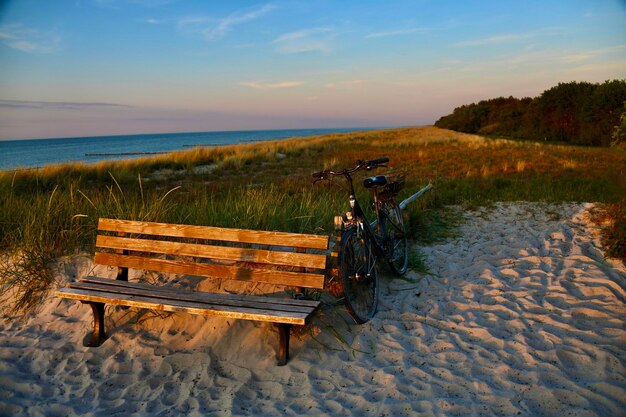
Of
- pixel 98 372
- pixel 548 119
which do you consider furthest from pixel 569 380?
pixel 548 119

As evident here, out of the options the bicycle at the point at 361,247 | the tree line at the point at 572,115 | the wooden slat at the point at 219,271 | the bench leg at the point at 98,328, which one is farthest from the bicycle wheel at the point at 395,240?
the tree line at the point at 572,115

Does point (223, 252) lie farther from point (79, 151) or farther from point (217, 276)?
point (79, 151)

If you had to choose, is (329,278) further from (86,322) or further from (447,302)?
(86,322)

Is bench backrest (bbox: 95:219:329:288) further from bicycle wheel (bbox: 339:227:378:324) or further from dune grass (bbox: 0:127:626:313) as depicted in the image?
dune grass (bbox: 0:127:626:313)

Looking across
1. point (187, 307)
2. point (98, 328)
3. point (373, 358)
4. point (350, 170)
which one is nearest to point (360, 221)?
point (350, 170)

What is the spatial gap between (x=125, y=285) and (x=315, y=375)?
2004mm

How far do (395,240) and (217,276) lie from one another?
2372 millimetres

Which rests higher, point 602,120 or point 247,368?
point 602,120

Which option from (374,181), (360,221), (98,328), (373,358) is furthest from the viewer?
(374,181)

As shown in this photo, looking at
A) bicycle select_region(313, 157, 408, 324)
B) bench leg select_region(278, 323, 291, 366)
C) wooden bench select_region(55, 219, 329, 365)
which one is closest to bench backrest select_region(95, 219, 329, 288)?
wooden bench select_region(55, 219, 329, 365)

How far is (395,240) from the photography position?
5.51m

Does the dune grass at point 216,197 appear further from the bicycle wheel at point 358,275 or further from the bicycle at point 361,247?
the bicycle wheel at point 358,275

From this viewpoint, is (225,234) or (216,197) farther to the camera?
(216,197)

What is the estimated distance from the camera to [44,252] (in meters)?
5.23
